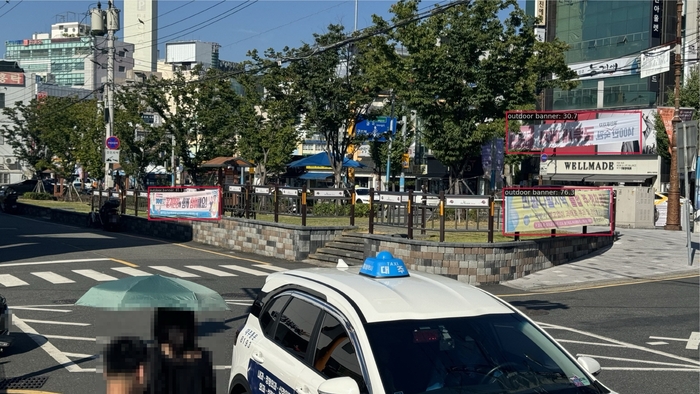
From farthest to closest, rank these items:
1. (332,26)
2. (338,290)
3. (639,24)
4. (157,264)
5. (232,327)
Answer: (639,24)
(332,26)
(157,264)
(232,327)
(338,290)

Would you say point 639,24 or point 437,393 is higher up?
point 639,24

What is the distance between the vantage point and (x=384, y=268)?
536 centimetres

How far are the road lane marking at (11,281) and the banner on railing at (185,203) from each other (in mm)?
8526

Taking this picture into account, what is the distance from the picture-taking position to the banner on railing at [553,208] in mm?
19000

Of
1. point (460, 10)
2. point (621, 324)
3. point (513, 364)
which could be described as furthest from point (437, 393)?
point (460, 10)

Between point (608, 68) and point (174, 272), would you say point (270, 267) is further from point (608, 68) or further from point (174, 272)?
point (608, 68)

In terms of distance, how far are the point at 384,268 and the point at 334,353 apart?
2.59ft

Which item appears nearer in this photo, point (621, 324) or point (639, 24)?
point (621, 324)

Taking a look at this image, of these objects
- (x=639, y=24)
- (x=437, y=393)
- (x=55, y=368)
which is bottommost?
(x=55, y=368)

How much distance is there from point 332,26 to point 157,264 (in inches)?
770

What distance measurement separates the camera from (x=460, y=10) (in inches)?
1125

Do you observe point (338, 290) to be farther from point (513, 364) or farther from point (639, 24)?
point (639, 24)

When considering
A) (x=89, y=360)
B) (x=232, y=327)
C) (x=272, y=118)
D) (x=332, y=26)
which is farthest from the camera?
(x=272, y=118)

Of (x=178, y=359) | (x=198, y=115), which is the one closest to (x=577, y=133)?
(x=198, y=115)
